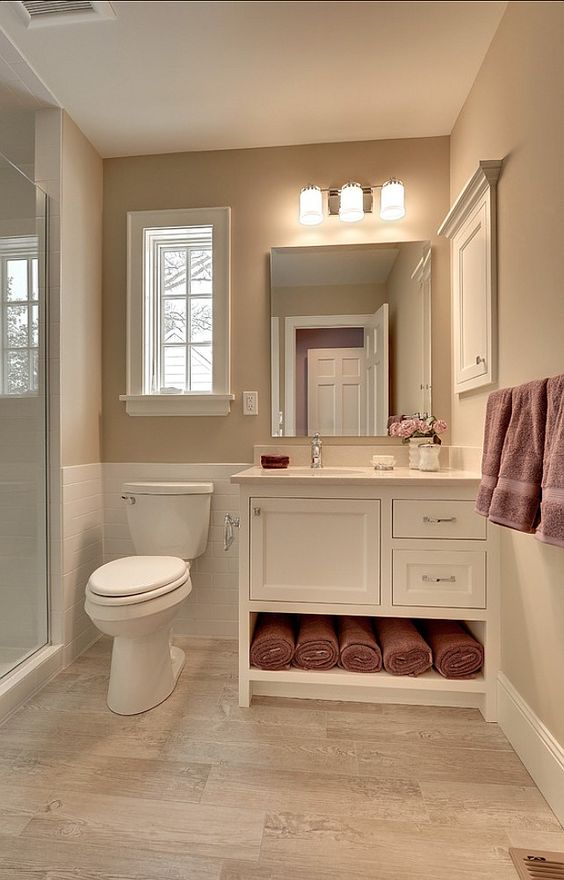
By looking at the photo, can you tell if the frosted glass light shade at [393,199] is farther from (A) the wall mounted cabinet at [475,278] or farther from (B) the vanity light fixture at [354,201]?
(A) the wall mounted cabinet at [475,278]

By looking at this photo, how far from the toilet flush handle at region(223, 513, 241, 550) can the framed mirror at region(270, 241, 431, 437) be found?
1.49 ft

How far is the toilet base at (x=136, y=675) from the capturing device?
156 cm

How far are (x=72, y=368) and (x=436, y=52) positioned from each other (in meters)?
1.70

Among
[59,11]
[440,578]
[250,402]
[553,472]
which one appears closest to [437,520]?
[440,578]

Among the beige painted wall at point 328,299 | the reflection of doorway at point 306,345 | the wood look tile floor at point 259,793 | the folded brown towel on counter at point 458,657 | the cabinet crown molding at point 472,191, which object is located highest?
the cabinet crown molding at point 472,191

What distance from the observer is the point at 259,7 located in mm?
569

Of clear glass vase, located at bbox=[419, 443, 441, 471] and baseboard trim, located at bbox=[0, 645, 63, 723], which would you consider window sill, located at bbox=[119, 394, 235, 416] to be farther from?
baseboard trim, located at bbox=[0, 645, 63, 723]

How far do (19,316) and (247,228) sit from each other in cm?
106

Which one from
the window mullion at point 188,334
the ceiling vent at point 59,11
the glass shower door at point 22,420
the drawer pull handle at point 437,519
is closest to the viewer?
the ceiling vent at point 59,11

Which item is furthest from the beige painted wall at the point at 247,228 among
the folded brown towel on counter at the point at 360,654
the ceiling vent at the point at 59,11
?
the ceiling vent at the point at 59,11

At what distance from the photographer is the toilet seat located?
1479 mm

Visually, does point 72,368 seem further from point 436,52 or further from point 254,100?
point 436,52

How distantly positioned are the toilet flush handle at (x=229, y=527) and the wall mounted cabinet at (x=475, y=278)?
1101mm

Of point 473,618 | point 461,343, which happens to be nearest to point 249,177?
point 461,343
